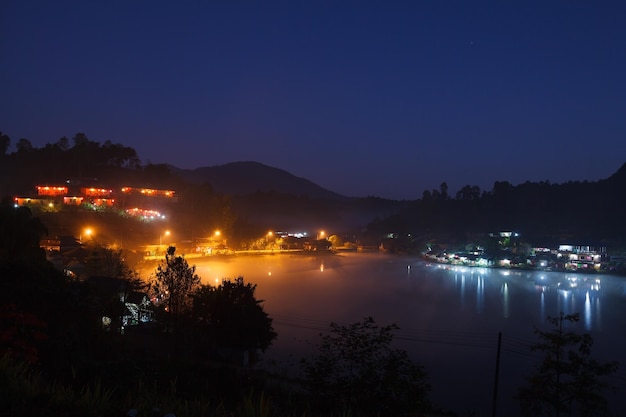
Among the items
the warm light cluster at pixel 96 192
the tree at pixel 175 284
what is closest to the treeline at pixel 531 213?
the warm light cluster at pixel 96 192

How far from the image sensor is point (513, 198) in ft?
144

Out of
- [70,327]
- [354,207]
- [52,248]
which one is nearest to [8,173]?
[52,248]

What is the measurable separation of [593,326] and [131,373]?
14.2 m

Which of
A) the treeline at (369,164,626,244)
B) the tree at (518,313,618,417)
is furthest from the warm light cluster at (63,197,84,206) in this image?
the treeline at (369,164,626,244)

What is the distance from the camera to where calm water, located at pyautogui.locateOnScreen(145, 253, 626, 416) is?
9008 mm

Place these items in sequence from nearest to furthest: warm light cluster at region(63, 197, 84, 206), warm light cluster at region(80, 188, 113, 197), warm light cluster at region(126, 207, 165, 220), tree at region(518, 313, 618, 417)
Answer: tree at region(518, 313, 618, 417), warm light cluster at region(63, 197, 84, 206), warm light cluster at region(126, 207, 165, 220), warm light cluster at region(80, 188, 113, 197)

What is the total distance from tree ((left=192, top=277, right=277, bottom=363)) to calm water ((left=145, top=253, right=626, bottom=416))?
2.74 feet

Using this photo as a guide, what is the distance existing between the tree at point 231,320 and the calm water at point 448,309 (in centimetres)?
84

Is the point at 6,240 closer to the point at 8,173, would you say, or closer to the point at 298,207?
the point at 8,173

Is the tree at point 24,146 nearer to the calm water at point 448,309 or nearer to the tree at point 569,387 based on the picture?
the calm water at point 448,309

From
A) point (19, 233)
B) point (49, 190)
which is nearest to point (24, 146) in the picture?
point (49, 190)

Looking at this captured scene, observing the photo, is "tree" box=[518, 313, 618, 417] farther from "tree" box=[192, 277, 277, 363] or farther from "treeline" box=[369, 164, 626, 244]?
"treeline" box=[369, 164, 626, 244]

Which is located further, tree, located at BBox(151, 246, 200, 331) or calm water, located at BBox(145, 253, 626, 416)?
calm water, located at BBox(145, 253, 626, 416)

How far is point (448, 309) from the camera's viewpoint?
607 inches
